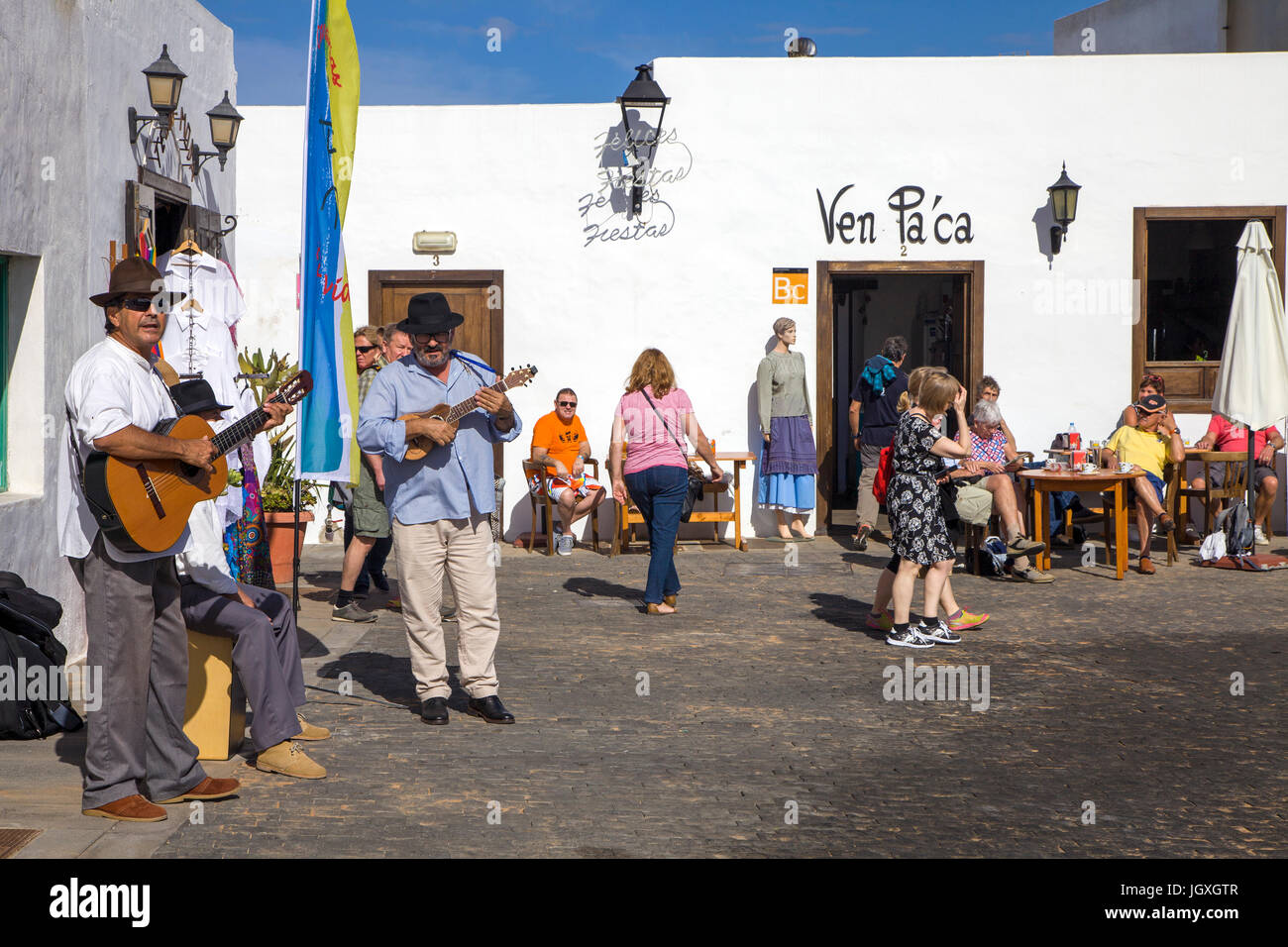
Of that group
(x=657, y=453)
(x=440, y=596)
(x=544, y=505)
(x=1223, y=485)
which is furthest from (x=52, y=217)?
(x=1223, y=485)

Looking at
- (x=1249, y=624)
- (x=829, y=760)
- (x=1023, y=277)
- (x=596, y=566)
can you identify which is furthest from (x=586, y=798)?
(x=1023, y=277)

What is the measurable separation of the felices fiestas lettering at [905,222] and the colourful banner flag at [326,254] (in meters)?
7.22

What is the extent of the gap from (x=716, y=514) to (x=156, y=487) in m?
8.06

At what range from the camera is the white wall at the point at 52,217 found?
716 cm

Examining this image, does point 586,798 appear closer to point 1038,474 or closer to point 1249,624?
point 1249,624

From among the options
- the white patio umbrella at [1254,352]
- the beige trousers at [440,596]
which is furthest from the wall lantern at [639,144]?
the beige trousers at [440,596]

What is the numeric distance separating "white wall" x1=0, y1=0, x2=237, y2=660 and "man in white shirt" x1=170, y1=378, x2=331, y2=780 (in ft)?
7.15

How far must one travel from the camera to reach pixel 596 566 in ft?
37.7

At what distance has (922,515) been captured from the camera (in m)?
8.02

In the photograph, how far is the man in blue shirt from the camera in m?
6.23

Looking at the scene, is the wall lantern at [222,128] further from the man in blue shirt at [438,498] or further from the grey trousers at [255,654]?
the grey trousers at [255,654]

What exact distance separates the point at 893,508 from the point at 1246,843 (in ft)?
12.0

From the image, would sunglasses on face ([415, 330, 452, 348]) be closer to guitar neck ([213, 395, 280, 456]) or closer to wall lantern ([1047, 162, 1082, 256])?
guitar neck ([213, 395, 280, 456])

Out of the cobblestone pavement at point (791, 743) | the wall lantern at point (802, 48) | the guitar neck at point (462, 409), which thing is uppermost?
the wall lantern at point (802, 48)
